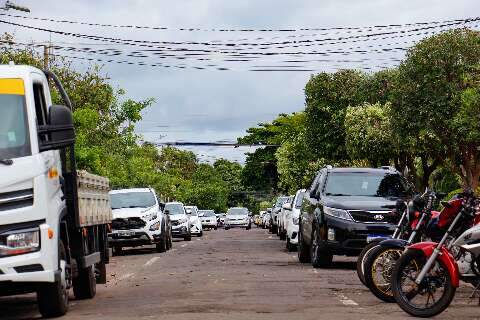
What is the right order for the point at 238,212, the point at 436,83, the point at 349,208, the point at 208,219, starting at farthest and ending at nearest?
the point at 238,212 → the point at 208,219 → the point at 436,83 → the point at 349,208

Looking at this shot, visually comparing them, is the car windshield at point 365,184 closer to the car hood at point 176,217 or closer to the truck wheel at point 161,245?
the truck wheel at point 161,245

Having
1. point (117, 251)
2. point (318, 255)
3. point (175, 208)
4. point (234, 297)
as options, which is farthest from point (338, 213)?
point (175, 208)

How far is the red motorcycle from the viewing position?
1201cm

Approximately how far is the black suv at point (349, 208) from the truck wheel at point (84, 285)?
20.9ft

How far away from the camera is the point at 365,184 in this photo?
21812mm

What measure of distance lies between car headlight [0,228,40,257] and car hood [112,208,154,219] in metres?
18.9

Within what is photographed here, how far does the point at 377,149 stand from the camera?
179 ft

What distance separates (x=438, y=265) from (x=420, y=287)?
11.9 inches

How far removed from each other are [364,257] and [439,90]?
3045 centimetres

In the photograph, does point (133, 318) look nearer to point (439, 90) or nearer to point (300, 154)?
point (439, 90)

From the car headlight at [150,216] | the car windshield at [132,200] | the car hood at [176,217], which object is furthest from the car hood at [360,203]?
the car hood at [176,217]

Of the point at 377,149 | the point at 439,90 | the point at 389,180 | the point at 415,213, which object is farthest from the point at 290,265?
the point at 377,149

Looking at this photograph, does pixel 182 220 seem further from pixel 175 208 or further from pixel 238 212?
pixel 238 212

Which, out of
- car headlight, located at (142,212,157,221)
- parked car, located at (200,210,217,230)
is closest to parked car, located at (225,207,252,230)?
parked car, located at (200,210,217,230)
